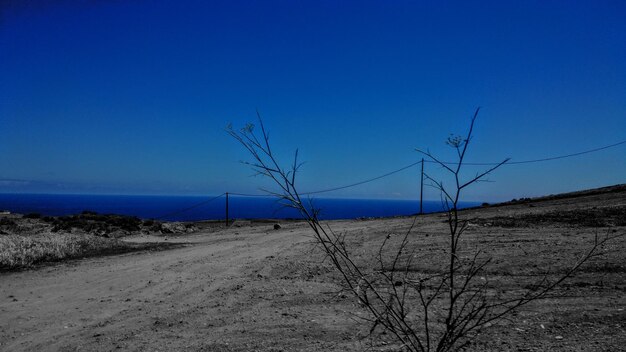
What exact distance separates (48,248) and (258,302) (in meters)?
7.06

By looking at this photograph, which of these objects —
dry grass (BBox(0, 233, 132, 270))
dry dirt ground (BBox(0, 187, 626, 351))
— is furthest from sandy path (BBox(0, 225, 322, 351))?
dry grass (BBox(0, 233, 132, 270))

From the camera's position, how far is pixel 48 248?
10.0m

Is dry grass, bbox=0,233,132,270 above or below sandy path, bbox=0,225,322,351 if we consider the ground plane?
above

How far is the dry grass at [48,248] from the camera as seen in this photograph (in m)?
9.03

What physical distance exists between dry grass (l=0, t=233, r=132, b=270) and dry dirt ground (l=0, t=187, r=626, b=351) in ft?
2.24

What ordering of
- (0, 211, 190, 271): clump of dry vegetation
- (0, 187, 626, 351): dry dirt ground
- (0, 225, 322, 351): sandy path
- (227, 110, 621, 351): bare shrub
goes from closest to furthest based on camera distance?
(227, 110, 621, 351): bare shrub
(0, 187, 626, 351): dry dirt ground
(0, 225, 322, 351): sandy path
(0, 211, 190, 271): clump of dry vegetation

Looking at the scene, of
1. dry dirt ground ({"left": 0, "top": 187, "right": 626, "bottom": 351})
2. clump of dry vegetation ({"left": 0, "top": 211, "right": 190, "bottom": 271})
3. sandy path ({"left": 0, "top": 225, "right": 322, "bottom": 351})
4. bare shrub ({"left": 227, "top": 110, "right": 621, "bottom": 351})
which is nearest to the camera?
bare shrub ({"left": 227, "top": 110, "right": 621, "bottom": 351})

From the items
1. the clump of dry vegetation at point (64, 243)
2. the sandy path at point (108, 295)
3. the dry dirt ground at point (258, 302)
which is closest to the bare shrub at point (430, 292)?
the dry dirt ground at point (258, 302)

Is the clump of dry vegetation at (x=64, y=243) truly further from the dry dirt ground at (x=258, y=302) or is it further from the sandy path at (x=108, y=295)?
the sandy path at (x=108, y=295)

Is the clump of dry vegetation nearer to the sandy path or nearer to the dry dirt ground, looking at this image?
the dry dirt ground

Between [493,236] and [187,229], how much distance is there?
500 inches

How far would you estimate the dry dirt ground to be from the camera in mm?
4590

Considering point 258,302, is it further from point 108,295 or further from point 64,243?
point 64,243

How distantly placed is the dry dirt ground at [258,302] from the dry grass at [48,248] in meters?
0.68
